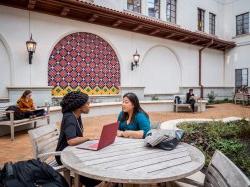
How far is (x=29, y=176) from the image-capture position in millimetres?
1685

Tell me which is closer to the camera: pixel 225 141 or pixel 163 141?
pixel 163 141

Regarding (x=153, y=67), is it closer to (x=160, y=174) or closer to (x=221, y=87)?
(x=221, y=87)

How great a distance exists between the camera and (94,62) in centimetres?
1095

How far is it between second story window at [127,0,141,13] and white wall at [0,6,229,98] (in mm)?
1797

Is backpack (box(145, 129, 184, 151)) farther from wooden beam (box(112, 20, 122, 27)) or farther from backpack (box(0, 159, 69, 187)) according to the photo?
wooden beam (box(112, 20, 122, 27))

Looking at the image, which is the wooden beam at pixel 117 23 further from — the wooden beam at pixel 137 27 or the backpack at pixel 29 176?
the backpack at pixel 29 176

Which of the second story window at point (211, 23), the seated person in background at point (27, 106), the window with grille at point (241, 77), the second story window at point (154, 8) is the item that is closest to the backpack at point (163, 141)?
the seated person in background at point (27, 106)

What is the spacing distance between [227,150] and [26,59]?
7397mm

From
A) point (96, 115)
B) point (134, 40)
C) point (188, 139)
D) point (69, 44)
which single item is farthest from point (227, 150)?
point (134, 40)

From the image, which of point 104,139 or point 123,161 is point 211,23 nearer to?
point 104,139

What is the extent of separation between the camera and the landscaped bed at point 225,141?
375cm

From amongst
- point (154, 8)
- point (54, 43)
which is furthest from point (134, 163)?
point (154, 8)

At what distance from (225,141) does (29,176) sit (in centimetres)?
360

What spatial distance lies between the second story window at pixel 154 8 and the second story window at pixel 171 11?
2.75 feet
